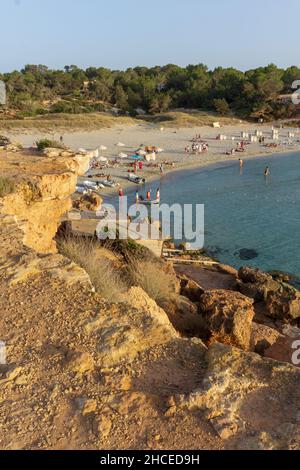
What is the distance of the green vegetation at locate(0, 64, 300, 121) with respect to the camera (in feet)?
217

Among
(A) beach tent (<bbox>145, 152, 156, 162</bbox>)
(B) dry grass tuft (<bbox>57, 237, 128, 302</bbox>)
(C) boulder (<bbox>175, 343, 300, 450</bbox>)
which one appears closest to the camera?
(C) boulder (<bbox>175, 343, 300, 450</bbox>)

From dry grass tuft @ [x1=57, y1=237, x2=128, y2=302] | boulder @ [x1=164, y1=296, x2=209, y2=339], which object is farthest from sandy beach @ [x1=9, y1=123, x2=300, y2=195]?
dry grass tuft @ [x1=57, y1=237, x2=128, y2=302]

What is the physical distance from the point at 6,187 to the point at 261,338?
7.17 m

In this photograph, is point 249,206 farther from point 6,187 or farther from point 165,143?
point 6,187

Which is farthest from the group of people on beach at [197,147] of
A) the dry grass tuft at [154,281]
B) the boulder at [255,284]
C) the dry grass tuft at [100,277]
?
the dry grass tuft at [100,277]

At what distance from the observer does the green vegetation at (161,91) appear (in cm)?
6612

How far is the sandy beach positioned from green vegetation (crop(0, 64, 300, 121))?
10.6m

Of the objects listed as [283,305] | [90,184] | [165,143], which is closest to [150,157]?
[165,143]

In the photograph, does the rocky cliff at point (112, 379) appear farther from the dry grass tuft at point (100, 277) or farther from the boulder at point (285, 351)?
the boulder at point (285, 351)

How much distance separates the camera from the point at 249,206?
30.4 metres

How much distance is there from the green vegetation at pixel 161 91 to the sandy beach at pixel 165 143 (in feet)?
34.7

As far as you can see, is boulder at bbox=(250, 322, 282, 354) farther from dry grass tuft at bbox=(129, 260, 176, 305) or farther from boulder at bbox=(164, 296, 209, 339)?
dry grass tuft at bbox=(129, 260, 176, 305)
